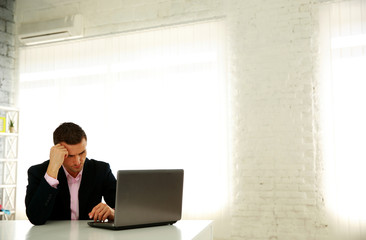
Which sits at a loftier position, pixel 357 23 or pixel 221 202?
pixel 357 23

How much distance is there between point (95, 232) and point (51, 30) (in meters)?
3.57

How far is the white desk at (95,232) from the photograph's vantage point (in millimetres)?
1722

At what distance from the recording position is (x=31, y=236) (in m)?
1.77

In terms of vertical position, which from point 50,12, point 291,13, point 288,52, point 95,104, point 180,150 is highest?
point 50,12

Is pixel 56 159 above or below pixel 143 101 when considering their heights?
below

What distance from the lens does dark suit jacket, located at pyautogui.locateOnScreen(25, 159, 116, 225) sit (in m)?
2.17

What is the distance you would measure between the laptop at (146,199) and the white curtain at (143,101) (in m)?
2.06

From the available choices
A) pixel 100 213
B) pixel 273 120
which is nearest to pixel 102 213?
pixel 100 213

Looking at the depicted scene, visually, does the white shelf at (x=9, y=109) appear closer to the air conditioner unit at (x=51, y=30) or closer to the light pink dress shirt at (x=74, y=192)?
the air conditioner unit at (x=51, y=30)

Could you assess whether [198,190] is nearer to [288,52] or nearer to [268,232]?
[268,232]

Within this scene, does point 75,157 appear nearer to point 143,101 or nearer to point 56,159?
point 56,159

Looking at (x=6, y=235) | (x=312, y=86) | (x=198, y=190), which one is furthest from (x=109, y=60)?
(x=6, y=235)

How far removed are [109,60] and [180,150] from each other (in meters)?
1.37

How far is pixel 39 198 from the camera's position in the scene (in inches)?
86.9
